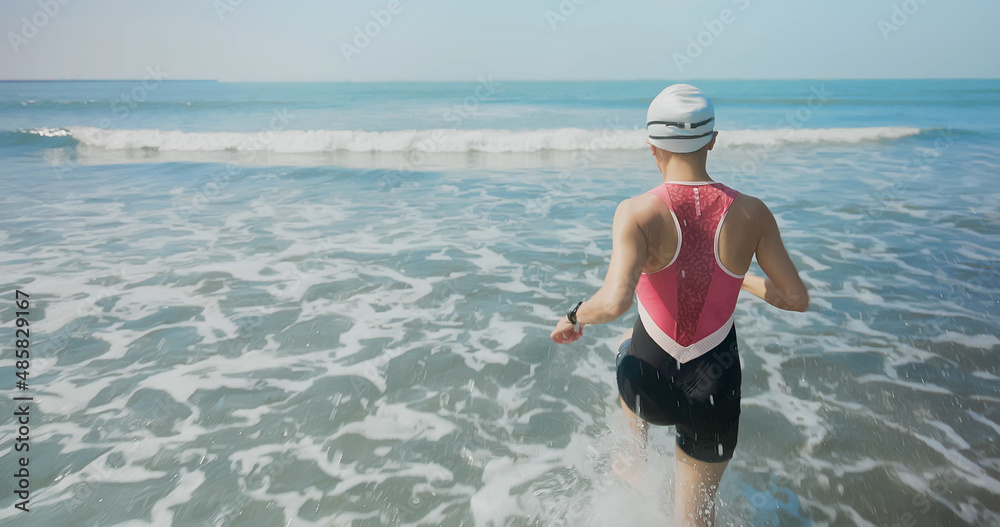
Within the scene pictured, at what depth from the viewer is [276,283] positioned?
21.1ft

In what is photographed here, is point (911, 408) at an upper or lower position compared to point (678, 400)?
lower

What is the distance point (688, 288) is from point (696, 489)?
0.97 meters

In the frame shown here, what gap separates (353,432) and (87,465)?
66.4 inches

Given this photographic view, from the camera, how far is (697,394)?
7.82ft

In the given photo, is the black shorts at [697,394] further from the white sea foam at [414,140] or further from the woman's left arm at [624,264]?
the white sea foam at [414,140]

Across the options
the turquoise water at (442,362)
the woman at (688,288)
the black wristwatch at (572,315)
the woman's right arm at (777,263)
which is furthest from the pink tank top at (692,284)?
the turquoise water at (442,362)

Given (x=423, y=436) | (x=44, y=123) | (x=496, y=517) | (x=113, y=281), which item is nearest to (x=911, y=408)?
(x=496, y=517)

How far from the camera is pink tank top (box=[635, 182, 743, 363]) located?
7.06 ft

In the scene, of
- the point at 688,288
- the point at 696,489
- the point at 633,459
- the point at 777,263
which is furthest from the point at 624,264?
the point at 633,459

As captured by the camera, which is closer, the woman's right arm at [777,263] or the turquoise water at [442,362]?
the woman's right arm at [777,263]

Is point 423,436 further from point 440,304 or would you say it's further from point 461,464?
point 440,304

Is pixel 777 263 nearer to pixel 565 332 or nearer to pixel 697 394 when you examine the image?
pixel 697 394

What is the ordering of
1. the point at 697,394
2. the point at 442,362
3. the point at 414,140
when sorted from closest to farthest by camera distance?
the point at 697,394 → the point at 442,362 → the point at 414,140

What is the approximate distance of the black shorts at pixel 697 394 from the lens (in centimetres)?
238
